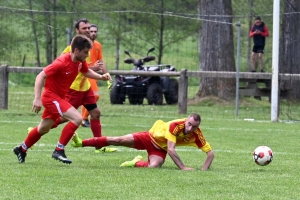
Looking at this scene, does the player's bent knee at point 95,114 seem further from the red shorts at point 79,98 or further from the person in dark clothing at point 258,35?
the person in dark clothing at point 258,35

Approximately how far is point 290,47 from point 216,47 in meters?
2.02

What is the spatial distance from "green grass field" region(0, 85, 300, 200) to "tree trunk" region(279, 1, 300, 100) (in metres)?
5.51

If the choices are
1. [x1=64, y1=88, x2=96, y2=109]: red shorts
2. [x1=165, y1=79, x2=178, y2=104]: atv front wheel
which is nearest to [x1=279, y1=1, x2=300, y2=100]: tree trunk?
[x1=165, y1=79, x2=178, y2=104]: atv front wheel

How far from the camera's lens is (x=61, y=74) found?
8.73 metres

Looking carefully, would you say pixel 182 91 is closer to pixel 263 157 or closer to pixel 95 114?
pixel 95 114

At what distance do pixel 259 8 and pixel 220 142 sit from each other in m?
11.6

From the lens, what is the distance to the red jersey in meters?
8.65

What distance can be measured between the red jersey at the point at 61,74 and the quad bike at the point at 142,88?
1058 centimetres

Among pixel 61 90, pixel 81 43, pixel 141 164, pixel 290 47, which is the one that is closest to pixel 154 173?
pixel 141 164

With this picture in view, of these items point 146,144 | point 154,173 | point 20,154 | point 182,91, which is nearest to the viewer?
point 154,173

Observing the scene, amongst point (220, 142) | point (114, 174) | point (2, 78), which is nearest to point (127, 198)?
point (114, 174)

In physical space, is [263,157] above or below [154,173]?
above

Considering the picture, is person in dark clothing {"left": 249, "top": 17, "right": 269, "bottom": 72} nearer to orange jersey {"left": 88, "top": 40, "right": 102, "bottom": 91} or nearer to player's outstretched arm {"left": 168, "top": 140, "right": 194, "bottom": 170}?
orange jersey {"left": 88, "top": 40, "right": 102, "bottom": 91}

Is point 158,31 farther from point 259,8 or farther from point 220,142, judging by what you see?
point 220,142
